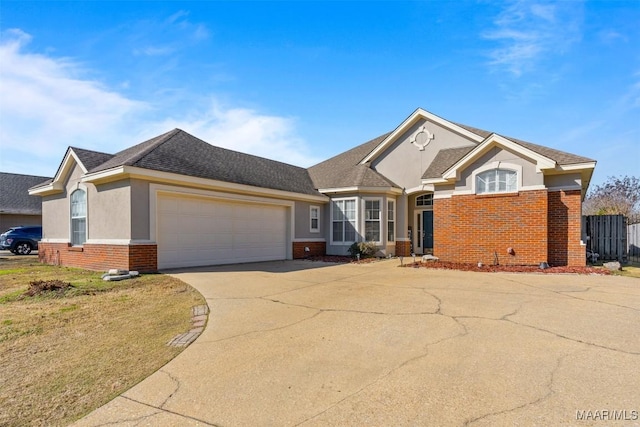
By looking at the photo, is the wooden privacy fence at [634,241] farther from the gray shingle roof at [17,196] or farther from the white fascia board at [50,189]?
the gray shingle roof at [17,196]

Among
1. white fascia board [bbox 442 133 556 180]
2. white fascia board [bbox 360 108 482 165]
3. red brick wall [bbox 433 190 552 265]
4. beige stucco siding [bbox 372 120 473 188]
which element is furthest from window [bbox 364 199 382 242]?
white fascia board [bbox 442 133 556 180]

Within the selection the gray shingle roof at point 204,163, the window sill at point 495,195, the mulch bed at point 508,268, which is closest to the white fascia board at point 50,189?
the gray shingle roof at point 204,163

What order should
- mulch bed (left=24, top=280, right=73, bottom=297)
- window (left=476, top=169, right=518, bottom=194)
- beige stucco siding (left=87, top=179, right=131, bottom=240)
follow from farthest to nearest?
window (left=476, top=169, right=518, bottom=194) < beige stucco siding (left=87, top=179, right=131, bottom=240) < mulch bed (left=24, top=280, right=73, bottom=297)

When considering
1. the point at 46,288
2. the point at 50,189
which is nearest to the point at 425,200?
the point at 46,288

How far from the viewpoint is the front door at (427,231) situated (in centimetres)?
1809

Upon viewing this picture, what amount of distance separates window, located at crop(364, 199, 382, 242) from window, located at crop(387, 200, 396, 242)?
0.59 metres

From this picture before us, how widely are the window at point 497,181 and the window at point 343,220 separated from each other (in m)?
6.03

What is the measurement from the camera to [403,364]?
4.12 m

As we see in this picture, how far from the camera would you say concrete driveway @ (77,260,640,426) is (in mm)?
3133

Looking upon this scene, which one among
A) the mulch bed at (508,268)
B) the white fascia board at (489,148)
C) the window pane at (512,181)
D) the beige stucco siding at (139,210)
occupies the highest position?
the white fascia board at (489,148)

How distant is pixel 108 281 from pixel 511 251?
41.1ft

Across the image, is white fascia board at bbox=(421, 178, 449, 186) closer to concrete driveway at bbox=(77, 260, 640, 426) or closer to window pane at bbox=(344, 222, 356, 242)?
window pane at bbox=(344, 222, 356, 242)

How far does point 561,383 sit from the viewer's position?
11.7ft

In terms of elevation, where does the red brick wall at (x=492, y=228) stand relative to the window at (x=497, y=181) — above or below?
below
